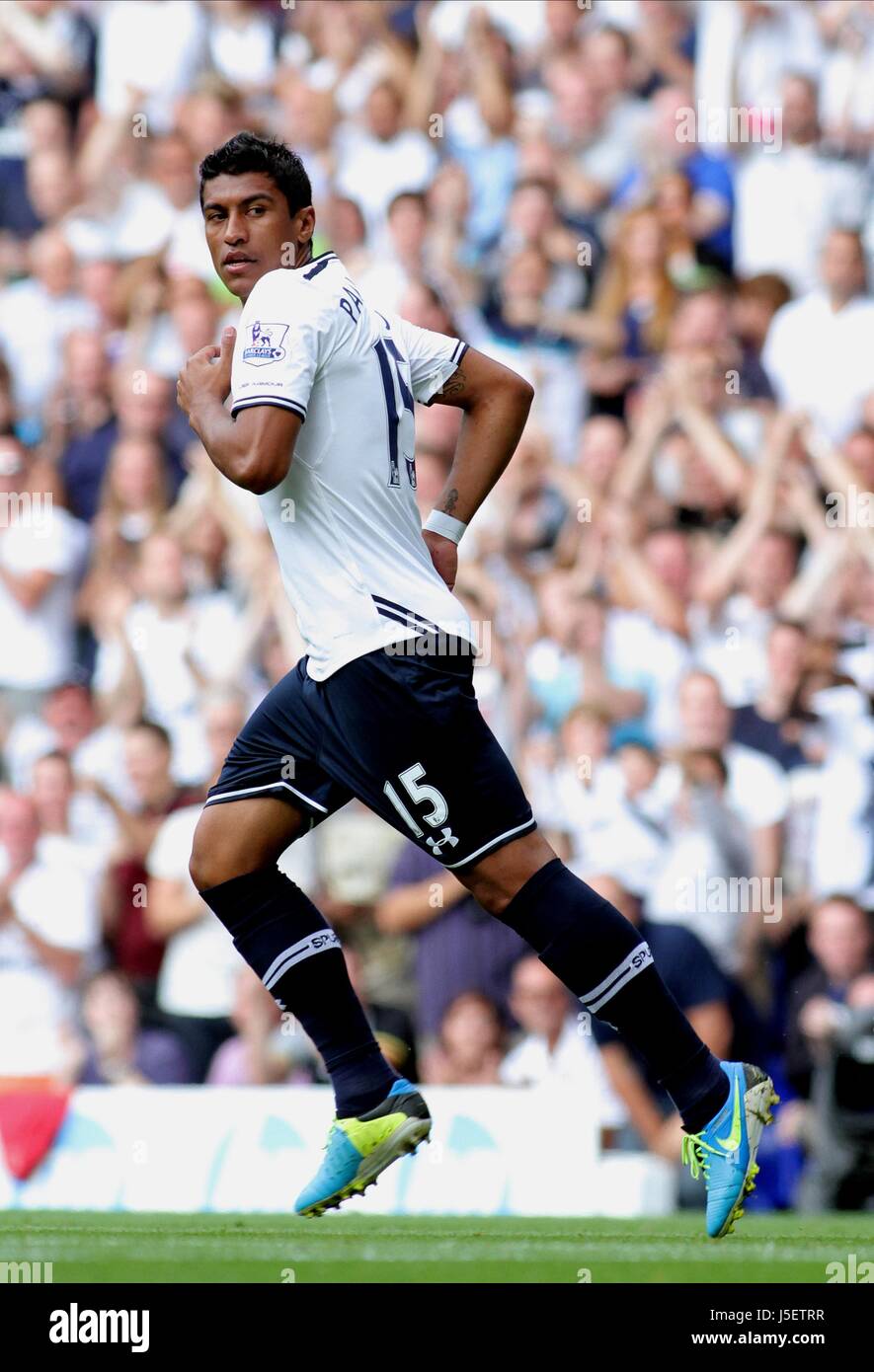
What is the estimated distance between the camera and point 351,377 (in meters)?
5.17

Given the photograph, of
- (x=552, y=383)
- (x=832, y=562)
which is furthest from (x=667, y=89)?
(x=832, y=562)

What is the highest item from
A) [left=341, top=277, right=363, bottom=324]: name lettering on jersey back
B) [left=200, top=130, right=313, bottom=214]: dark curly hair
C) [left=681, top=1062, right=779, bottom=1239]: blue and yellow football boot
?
[left=200, top=130, right=313, bottom=214]: dark curly hair

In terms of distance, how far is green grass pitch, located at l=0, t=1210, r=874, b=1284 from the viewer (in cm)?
493

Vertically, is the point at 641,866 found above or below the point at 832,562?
below

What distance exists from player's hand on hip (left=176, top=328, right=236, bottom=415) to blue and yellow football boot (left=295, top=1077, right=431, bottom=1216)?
1801 millimetres

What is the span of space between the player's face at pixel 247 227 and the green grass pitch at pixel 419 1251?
Answer: 232 centimetres

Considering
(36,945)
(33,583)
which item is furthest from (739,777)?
(33,583)

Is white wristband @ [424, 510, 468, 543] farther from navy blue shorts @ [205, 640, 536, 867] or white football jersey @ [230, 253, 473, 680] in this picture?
navy blue shorts @ [205, 640, 536, 867]

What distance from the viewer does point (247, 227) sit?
517 cm

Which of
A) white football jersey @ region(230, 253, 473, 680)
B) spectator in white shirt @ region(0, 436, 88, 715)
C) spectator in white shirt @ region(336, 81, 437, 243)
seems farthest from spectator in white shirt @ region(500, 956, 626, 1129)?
spectator in white shirt @ region(336, 81, 437, 243)

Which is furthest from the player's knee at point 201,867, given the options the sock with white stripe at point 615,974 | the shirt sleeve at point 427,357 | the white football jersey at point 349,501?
the shirt sleeve at point 427,357

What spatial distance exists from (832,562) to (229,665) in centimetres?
281

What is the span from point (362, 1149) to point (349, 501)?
1.59 meters
